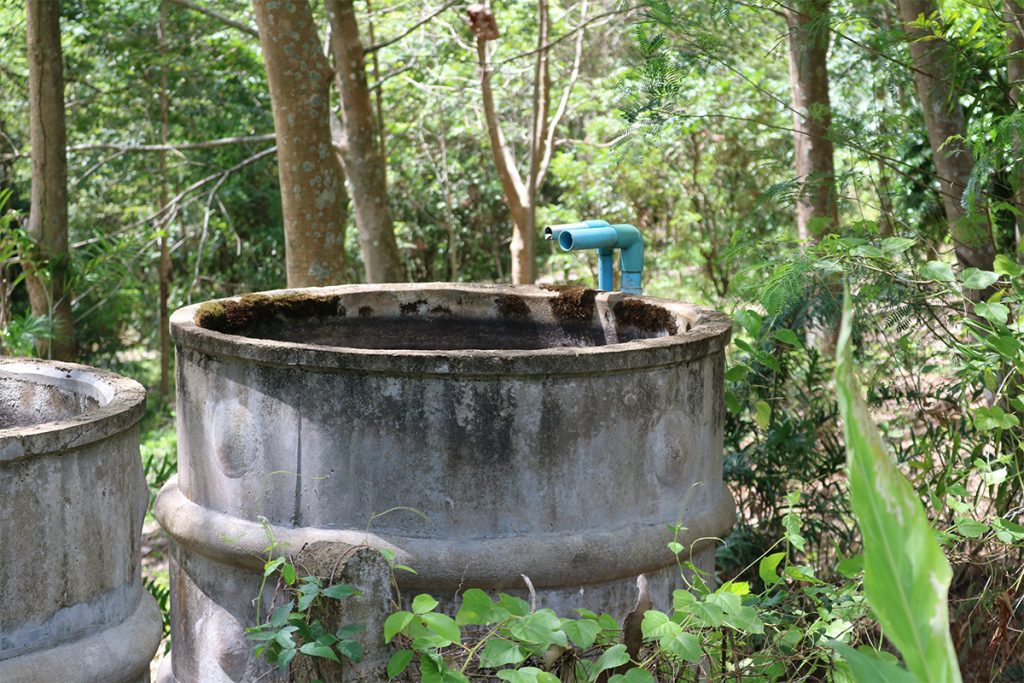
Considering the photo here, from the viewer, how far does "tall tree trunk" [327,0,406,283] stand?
719 centimetres

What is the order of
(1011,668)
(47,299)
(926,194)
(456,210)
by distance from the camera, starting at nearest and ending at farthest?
1. (1011,668)
2. (926,194)
3. (47,299)
4. (456,210)

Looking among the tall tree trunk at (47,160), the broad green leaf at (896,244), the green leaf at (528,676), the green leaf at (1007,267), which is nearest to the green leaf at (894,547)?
the green leaf at (528,676)

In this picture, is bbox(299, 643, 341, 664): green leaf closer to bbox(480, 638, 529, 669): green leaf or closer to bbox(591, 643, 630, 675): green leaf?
bbox(480, 638, 529, 669): green leaf

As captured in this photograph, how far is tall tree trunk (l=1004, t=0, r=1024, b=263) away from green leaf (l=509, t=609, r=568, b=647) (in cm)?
193

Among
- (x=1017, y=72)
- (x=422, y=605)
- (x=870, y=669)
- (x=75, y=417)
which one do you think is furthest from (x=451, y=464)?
(x=1017, y=72)

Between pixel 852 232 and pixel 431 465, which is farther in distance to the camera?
pixel 852 232

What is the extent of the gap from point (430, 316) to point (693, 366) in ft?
4.75

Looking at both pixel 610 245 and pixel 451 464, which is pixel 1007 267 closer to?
pixel 610 245

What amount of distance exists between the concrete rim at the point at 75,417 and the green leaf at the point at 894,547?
2426 mm

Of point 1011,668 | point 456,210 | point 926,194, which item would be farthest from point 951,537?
point 456,210

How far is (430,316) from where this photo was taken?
4543 mm

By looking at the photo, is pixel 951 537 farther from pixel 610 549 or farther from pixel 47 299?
pixel 47 299

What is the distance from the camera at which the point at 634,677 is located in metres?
2.19

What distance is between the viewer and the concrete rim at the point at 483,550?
10.2 ft
